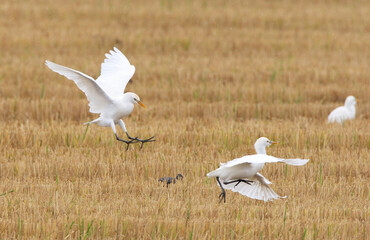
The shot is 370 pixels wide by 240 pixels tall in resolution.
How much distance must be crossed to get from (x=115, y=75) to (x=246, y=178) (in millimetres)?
3158

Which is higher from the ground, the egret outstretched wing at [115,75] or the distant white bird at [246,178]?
the egret outstretched wing at [115,75]

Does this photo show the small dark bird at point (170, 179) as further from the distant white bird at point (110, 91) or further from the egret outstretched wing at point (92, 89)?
the egret outstretched wing at point (92, 89)

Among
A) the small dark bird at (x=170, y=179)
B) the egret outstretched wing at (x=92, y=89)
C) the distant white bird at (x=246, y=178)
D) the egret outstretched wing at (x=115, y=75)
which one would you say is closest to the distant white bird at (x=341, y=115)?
the egret outstretched wing at (x=115, y=75)

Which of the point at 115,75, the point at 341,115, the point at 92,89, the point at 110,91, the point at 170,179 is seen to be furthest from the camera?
the point at 341,115

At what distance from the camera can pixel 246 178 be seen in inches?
252

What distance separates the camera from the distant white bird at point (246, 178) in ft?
20.0

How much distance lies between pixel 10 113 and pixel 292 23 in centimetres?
1016

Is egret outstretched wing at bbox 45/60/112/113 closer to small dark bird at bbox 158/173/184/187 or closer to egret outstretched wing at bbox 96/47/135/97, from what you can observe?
egret outstretched wing at bbox 96/47/135/97

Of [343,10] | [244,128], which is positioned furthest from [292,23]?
[244,128]

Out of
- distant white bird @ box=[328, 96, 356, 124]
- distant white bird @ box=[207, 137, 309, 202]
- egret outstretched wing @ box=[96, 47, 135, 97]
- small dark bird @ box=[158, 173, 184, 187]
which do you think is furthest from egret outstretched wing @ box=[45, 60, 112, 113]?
distant white bird @ box=[328, 96, 356, 124]

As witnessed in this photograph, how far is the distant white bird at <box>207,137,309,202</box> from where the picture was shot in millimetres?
6098

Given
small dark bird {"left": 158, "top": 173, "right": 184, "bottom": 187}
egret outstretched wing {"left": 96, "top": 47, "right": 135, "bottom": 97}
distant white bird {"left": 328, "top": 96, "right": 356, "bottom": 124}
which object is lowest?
small dark bird {"left": 158, "top": 173, "right": 184, "bottom": 187}

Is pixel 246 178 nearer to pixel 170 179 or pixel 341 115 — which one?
pixel 170 179

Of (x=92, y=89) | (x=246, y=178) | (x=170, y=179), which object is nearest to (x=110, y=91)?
(x=92, y=89)
